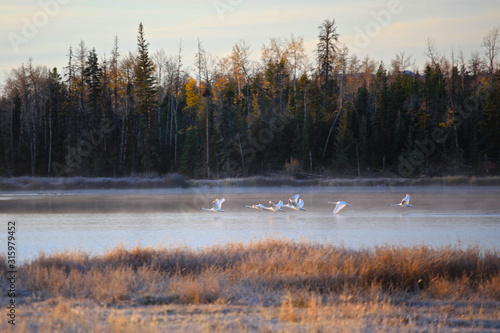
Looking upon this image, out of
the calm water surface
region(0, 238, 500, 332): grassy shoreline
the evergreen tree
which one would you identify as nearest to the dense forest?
the evergreen tree

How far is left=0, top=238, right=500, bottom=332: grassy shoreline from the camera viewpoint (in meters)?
6.67

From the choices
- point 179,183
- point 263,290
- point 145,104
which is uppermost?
point 145,104

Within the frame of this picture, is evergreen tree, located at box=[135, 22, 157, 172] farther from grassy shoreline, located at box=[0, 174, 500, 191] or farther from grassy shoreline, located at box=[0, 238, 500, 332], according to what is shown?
grassy shoreline, located at box=[0, 238, 500, 332]

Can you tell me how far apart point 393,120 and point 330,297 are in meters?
43.4

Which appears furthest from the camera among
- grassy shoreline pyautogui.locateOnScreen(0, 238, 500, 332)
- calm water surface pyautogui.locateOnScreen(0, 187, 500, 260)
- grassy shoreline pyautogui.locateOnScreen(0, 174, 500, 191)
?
grassy shoreline pyautogui.locateOnScreen(0, 174, 500, 191)

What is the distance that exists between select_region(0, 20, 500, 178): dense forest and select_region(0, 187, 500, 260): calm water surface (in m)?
16.7

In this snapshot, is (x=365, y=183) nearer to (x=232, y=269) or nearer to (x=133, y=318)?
(x=232, y=269)

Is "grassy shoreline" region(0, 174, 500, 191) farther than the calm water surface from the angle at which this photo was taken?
Yes

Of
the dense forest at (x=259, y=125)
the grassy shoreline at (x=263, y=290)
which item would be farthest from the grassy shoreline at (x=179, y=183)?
the grassy shoreline at (x=263, y=290)

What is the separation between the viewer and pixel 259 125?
49125 millimetres

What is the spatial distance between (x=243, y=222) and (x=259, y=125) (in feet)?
101

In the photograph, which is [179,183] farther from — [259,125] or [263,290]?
[263,290]

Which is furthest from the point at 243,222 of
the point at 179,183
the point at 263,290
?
the point at 179,183

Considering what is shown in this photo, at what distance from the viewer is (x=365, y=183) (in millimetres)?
38062
